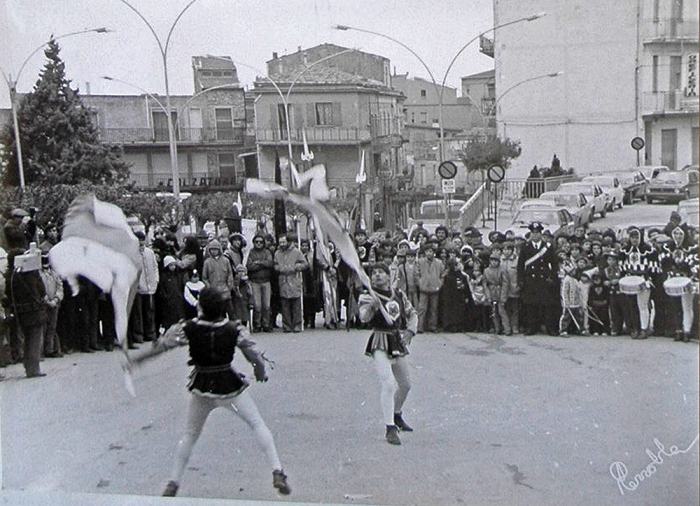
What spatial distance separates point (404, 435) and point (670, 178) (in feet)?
5.20

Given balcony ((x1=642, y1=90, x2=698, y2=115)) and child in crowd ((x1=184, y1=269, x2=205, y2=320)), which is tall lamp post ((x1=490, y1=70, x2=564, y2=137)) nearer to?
balcony ((x1=642, y1=90, x2=698, y2=115))

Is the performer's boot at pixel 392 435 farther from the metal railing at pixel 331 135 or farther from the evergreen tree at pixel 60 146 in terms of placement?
the evergreen tree at pixel 60 146

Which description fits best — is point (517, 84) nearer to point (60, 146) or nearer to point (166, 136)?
point (166, 136)

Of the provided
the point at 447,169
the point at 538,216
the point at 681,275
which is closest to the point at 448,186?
the point at 447,169

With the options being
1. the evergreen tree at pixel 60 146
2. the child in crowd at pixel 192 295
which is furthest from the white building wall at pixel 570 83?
the evergreen tree at pixel 60 146

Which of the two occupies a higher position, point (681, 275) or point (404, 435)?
point (681, 275)

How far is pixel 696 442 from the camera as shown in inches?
135

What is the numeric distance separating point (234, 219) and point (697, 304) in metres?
2.18

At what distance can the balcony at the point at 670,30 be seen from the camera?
133 inches

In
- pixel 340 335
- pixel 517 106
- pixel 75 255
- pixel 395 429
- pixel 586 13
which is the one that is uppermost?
pixel 586 13

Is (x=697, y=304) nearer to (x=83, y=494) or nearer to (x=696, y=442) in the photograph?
(x=696, y=442)

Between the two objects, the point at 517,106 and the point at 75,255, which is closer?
the point at 517,106

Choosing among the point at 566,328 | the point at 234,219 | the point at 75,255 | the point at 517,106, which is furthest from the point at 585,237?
the point at 75,255

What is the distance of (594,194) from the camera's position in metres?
3.82
